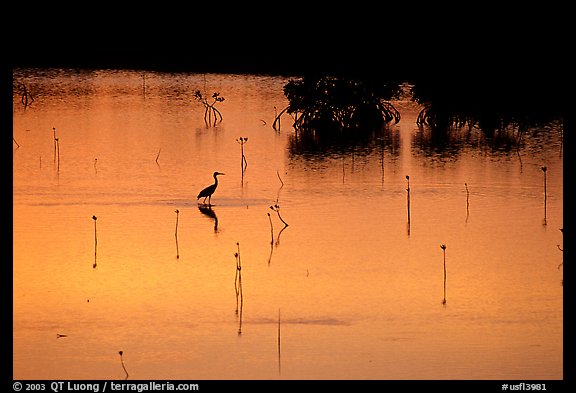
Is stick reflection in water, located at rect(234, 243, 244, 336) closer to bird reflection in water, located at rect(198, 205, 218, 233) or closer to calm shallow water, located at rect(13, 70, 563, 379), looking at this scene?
calm shallow water, located at rect(13, 70, 563, 379)

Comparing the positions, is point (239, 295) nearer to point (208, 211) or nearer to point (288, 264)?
point (288, 264)

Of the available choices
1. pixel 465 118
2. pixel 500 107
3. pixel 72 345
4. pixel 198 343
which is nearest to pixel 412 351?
pixel 198 343

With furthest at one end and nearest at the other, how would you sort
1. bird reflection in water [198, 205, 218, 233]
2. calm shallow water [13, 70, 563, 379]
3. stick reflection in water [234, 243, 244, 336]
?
bird reflection in water [198, 205, 218, 233]
stick reflection in water [234, 243, 244, 336]
calm shallow water [13, 70, 563, 379]

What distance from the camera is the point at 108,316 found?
16.0m

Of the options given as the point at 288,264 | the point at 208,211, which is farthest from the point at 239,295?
the point at 208,211

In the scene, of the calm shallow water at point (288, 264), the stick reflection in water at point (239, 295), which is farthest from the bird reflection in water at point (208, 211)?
the stick reflection in water at point (239, 295)

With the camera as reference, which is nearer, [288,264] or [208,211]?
[288,264]

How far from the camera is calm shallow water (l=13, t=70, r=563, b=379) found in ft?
47.8

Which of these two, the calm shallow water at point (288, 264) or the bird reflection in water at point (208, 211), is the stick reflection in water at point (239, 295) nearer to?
the calm shallow water at point (288, 264)

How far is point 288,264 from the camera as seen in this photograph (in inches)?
758

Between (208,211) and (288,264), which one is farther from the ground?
(208,211)

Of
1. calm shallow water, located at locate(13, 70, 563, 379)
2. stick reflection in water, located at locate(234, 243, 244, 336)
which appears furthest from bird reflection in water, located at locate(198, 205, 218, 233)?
stick reflection in water, located at locate(234, 243, 244, 336)

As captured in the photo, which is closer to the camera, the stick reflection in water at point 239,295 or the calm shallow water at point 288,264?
the calm shallow water at point 288,264

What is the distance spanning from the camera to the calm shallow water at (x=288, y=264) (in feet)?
47.8
